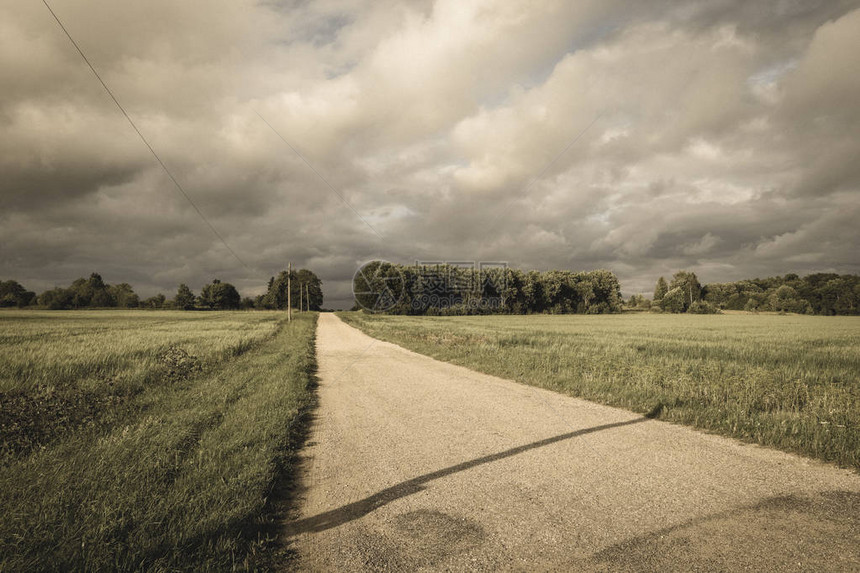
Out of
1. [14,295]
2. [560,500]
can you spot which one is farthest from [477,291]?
[14,295]

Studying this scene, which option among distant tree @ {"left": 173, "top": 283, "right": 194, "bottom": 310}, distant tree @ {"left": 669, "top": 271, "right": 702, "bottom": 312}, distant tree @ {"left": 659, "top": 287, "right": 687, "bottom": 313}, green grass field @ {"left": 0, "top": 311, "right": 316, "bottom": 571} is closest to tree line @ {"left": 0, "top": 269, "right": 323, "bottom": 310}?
distant tree @ {"left": 173, "top": 283, "right": 194, "bottom": 310}

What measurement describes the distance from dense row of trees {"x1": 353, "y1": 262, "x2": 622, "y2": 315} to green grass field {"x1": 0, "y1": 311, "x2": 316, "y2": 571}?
223 ft

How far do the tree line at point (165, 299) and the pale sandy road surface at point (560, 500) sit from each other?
86975 millimetres

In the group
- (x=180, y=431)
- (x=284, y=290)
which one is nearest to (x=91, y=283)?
(x=284, y=290)

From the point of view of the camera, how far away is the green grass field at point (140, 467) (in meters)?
3.14

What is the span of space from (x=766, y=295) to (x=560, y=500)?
14006 cm

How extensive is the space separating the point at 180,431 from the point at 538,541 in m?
5.76

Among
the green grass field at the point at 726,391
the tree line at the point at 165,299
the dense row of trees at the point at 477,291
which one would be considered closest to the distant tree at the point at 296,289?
the tree line at the point at 165,299

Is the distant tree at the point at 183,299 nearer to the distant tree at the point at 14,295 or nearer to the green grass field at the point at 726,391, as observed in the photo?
the distant tree at the point at 14,295

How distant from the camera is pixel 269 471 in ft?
15.5

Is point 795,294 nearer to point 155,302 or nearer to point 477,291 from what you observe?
point 477,291

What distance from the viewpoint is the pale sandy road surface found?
316 cm

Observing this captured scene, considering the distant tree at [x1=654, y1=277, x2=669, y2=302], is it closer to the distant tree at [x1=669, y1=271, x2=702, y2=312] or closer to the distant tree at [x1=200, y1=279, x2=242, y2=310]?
the distant tree at [x1=669, y1=271, x2=702, y2=312]

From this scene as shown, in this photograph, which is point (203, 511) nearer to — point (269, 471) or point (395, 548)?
point (269, 471)
